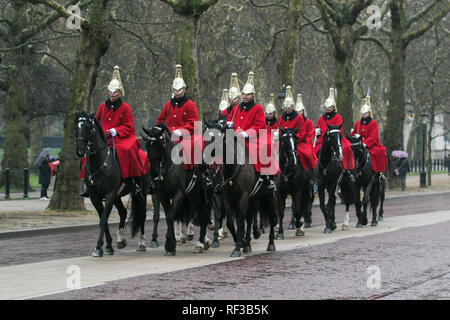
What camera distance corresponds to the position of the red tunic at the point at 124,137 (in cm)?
1516

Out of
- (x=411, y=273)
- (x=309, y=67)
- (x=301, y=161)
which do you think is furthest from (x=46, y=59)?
(x=411, y=273)

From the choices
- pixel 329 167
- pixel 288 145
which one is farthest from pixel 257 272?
pixel 329 167

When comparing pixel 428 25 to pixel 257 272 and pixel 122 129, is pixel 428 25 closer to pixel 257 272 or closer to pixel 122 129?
pixel 122 129

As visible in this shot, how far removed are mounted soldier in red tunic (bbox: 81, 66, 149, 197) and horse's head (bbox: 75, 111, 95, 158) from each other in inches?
27.1

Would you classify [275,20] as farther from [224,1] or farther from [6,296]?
[6,296]

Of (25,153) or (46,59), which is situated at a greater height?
(46,59)

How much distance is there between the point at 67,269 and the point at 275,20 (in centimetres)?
3851

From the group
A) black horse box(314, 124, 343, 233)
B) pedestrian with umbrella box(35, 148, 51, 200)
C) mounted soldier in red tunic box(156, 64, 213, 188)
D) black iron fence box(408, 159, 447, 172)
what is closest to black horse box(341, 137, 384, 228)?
black horse box(314, 124, 343, 233)

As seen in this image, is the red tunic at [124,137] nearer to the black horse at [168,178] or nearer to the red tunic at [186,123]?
the black horse at [168,178]

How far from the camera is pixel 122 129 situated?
15273 mm

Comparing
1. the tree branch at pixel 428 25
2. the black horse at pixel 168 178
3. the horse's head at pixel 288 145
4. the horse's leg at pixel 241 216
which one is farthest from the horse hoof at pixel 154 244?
the tree branch at pixel 428 25

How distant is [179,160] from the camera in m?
15.1

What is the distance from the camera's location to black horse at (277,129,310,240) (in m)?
18.2

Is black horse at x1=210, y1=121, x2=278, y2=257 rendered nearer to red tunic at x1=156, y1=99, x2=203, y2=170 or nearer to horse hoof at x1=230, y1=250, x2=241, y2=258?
horse hoof at x1=230, y1=250, x2=241, y2=258
